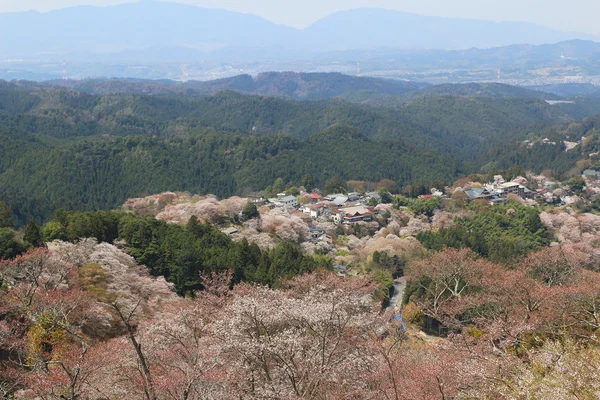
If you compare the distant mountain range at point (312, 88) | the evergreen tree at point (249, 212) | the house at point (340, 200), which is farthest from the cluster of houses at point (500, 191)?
the distant mountain range at point (312, 88)

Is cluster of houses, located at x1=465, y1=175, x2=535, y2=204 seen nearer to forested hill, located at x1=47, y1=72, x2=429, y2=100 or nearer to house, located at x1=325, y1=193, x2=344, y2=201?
house, located at x1=325, y1=193, x2=344, y2=201

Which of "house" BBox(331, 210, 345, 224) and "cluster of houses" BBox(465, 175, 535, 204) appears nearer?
"house" BBox(331, 210, 345, 224)

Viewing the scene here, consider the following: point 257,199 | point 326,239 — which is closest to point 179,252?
point 326,239

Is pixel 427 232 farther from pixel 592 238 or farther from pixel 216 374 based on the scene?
pixel 216 374

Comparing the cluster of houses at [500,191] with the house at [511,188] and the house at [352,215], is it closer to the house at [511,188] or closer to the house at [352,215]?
the house at [511,188]

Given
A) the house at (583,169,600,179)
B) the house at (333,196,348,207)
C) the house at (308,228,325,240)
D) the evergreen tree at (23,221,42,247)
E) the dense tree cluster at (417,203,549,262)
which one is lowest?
the house at (583,169,600,179)

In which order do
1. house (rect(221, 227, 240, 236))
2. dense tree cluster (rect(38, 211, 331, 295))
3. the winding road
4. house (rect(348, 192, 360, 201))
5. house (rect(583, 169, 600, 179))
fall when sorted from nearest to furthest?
dense tree cluster (rect(38, 211, 331, 295)) < the winding road < house (rect(221, 227, 240, 236)) < house (rect(348, 192, 360, 201)) < house (rect(583, 169, 600, 179))

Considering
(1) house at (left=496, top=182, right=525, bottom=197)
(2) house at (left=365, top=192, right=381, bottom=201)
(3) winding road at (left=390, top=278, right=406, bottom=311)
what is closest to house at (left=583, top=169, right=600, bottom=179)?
(1) house at (left=496, top=182, right=525, bottom=197)

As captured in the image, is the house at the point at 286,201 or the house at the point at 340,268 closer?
the house at the point at 340,268

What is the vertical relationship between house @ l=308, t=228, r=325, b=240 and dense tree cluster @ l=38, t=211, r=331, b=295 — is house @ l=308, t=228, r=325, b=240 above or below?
below

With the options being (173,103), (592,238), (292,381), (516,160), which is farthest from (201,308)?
(173,103)
